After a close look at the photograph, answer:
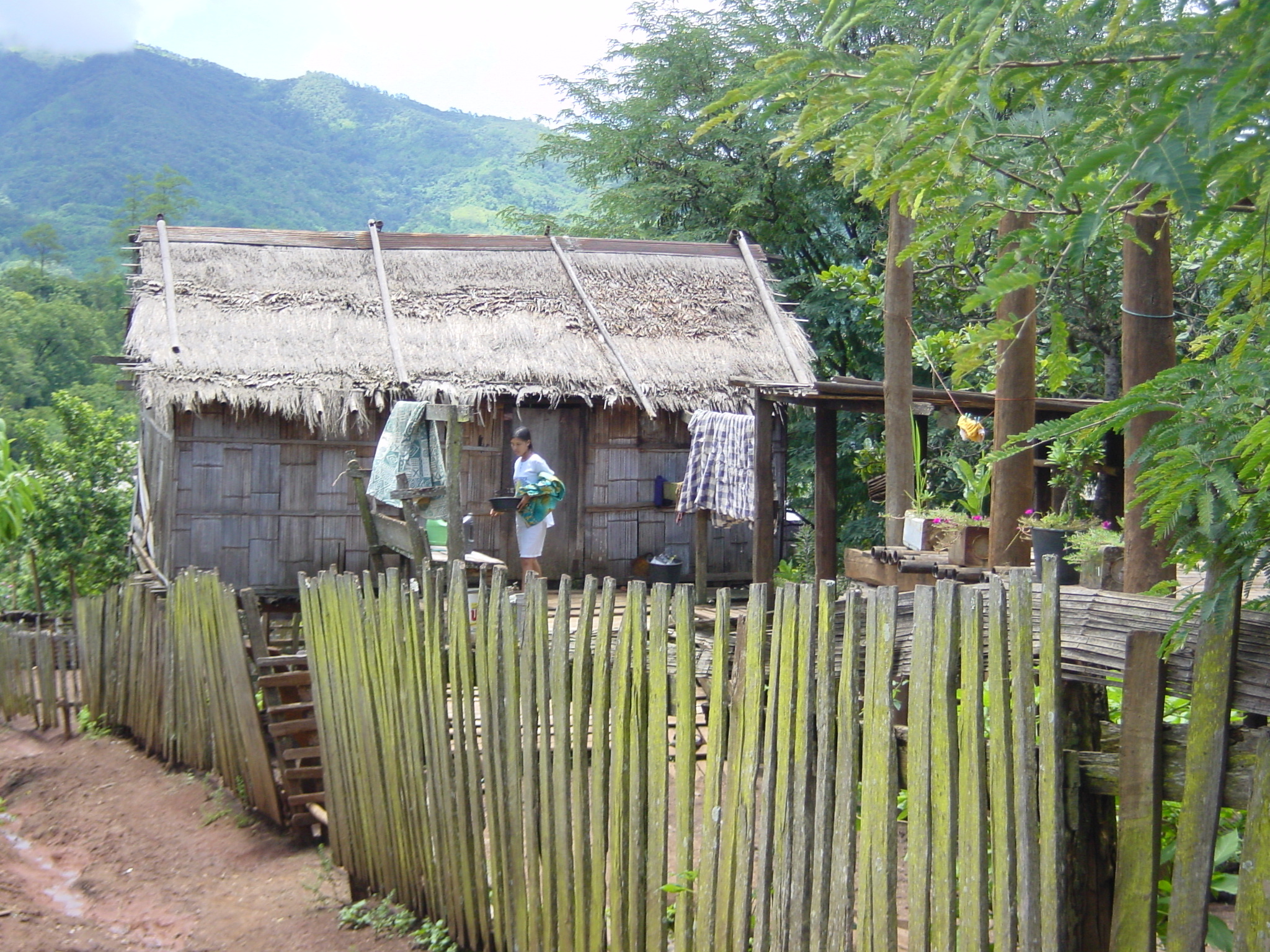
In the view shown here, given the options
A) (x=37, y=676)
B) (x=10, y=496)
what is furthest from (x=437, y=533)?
(x=37, y=676)

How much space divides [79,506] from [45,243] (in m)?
48.6

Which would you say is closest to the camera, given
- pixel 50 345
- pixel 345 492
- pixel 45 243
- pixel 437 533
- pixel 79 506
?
pixel 437 533

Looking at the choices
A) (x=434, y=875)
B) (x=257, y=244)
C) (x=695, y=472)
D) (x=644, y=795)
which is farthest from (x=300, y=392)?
(x=644, y=795)

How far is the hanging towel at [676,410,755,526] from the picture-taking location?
886cm

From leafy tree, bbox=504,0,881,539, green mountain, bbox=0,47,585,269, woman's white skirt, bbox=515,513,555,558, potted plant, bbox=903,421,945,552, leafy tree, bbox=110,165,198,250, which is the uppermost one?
green mountain, bbox=0,47,585,269

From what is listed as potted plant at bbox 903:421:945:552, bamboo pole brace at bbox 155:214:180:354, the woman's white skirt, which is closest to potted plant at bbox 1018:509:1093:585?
potted plant at bbox 903:421:945:552

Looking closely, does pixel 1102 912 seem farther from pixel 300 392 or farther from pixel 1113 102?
pixel 300 392

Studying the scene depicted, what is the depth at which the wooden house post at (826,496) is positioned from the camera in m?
7.10

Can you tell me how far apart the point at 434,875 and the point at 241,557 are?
7.30 m

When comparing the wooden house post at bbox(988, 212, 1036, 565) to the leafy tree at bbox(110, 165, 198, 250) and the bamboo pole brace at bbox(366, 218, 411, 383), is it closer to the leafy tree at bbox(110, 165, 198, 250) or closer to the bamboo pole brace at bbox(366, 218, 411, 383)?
the bamboo pole brace at bbox(366, 218, 411, 383)

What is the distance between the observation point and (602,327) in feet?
38.2

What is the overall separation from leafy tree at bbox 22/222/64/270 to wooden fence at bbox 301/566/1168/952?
183 feet

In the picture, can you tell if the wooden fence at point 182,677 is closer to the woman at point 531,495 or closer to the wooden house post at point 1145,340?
the woman at point 531,495

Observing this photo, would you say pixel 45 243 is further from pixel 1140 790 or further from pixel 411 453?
pixel 1140 790
